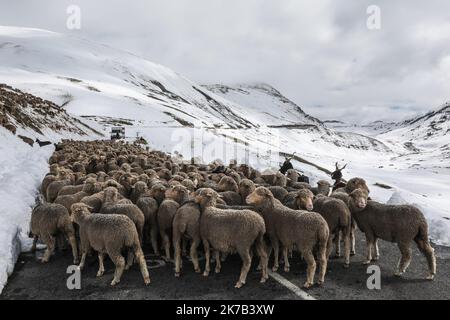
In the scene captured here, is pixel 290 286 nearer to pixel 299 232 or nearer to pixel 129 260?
pixel 299 232

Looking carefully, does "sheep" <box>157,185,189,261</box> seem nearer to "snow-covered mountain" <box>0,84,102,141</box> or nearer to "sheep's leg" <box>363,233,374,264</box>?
"sheep's leg" <box>363,233,374,264</box>

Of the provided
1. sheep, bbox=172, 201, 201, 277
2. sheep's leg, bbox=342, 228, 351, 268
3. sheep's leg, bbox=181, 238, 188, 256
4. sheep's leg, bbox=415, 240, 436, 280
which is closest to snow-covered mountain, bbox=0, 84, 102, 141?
sheep's leg, bbox=181, 238, 188, 256

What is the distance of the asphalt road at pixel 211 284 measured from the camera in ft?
23.6

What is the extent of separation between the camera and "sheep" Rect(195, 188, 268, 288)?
784 cm

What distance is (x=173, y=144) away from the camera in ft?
162

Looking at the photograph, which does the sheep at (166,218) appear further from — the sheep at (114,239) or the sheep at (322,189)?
the sheep at (322,189)

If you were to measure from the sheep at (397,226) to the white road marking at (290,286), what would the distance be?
7.97ft

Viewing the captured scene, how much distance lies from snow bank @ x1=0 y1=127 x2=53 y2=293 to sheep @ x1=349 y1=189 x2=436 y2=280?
8.01m

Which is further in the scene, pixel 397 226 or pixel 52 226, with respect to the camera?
pixel 52 226

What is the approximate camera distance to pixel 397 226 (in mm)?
8578

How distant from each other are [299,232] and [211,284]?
2.08 meters

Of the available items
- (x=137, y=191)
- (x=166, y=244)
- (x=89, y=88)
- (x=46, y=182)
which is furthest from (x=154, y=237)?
(x=89, y=88)

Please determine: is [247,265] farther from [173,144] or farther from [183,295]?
[173,144]

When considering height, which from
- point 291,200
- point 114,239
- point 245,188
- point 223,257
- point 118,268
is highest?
point 245,188
